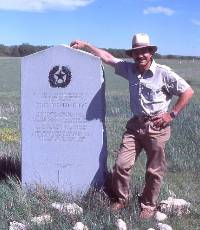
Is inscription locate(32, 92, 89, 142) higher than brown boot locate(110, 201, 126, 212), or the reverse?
inscription locate(32, 92, 89, 142)

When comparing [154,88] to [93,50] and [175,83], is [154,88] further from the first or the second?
[93,50]

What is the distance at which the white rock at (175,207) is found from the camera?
6711mm

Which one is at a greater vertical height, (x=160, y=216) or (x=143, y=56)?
(x=143, y=56)

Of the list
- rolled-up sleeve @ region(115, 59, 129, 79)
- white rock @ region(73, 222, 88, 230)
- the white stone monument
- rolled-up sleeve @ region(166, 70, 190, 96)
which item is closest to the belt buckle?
rolled-up sleeve @ region(166, 70, 190, 96)

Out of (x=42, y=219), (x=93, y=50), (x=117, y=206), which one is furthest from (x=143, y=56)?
(x=42, y=219)

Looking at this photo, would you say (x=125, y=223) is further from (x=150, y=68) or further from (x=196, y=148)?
(x=196, y=148)

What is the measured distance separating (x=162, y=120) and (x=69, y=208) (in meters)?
1.41

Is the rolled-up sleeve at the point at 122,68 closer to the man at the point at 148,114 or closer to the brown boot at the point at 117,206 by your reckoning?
the man at the point at 148,114

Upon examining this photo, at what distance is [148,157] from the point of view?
6.69 m

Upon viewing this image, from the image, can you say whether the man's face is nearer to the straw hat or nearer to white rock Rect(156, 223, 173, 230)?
the straw hat

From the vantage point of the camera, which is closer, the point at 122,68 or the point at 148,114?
the point at 148,114

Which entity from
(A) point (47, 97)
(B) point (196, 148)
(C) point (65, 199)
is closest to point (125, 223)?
(C) point (65, 199)

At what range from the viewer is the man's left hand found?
6.42m

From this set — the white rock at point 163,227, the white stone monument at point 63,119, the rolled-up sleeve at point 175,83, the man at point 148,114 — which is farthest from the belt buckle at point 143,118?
the white rock at point 163,227
